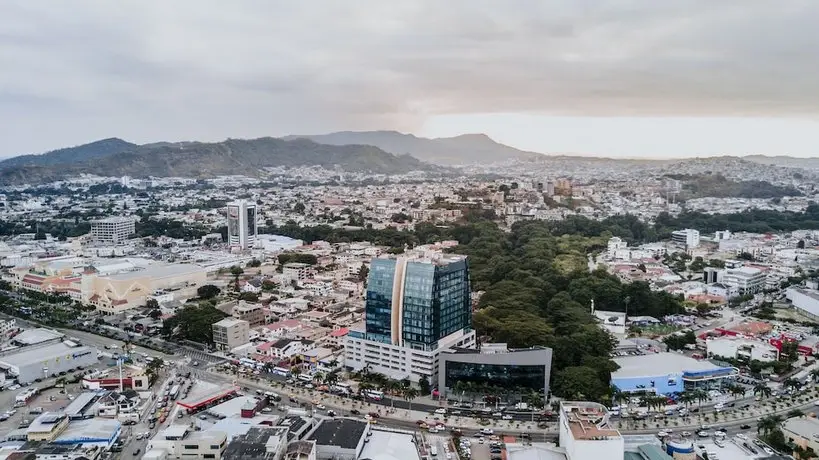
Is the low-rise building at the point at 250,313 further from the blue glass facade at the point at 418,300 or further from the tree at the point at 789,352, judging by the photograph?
the tree at the point at 789,352

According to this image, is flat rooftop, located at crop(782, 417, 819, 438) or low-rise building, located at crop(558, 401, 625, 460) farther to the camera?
flat rooftop, located at crop(782, 417, 819, 438)

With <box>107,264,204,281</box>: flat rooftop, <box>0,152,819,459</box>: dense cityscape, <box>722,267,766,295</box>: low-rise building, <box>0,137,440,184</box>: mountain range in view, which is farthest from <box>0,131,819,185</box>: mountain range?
<box>107,264,204,281</box>: flat rooftop

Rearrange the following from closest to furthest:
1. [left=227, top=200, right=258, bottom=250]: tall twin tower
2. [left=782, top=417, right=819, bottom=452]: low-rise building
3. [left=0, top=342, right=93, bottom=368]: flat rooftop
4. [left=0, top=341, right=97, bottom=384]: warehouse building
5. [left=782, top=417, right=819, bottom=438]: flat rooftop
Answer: [left=782, top=417, right=819, bottom=452]: low-rise building
[left=782, top=417, right=819, bottom=438]: flat rooftop
[left=0, top=341, right=97, bottom=384]: warehouse building
[left=0, top=342, right=93, bottom=368]: flat rooftop
[left=227, top=200, right=258, bottom=250]: tall twin tower

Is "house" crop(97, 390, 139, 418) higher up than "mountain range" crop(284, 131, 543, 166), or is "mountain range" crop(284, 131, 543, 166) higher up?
"mountain range" crop(284, 131, 543, 166)

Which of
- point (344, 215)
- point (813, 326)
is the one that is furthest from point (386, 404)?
point (344, 215)

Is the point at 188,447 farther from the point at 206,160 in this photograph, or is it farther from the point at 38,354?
the point at 206,160

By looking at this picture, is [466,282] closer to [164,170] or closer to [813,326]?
[813,326]

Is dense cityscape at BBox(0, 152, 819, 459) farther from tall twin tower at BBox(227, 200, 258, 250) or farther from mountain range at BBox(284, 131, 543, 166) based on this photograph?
mountain range at BBox(284, 131, 543, 166)

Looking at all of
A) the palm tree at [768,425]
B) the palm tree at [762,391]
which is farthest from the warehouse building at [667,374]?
the palm tree at [768,425]
